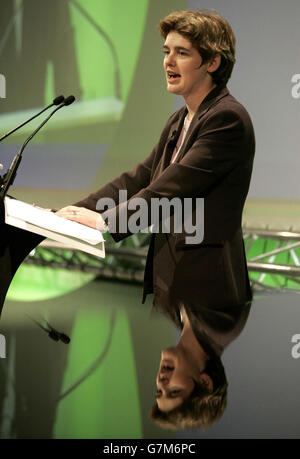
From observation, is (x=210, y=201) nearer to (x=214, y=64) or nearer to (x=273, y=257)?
(x=214, y=64)

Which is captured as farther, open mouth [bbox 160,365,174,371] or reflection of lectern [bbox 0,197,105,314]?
reflection of lectern [bbox 0,197,105,314]

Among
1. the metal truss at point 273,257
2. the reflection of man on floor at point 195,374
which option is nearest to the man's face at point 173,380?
the reflection of man on floor at point 195,374

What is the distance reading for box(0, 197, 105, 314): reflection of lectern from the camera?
1.27 m

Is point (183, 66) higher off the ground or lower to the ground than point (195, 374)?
higher

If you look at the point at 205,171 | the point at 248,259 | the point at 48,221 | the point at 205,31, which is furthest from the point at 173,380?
the point at 248,259

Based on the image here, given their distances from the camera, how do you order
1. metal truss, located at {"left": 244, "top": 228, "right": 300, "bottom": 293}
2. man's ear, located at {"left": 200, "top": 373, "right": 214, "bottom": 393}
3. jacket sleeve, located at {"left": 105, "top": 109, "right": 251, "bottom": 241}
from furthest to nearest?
metal truss, located at {"left": 244, "top": 228, "right": 300, "bottom": 293} < jacket sleeve, located at {"left": 105, "top": 109, "right": 251, "bottom": 241} < man's ear, located at {"left": 200, "top": 373, "right": 214, "bottom": 393}

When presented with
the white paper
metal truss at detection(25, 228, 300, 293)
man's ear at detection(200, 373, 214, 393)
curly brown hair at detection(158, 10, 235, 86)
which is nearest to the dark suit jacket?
curly brown hair at detection(158, 10, 235, 86)

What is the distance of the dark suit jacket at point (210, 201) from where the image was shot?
1.60m

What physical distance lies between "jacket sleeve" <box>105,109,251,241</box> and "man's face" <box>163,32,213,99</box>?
134 mm

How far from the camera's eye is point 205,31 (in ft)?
5.46

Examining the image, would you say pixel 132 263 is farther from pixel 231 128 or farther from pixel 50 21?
pixel 231 128

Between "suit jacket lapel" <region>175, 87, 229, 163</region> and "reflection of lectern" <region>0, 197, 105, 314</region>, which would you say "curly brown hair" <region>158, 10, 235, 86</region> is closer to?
"suit jacket lapel" <region>175, 87, 229, 163</region>

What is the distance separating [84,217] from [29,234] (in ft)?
0.46

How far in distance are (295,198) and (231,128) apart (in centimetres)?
196
